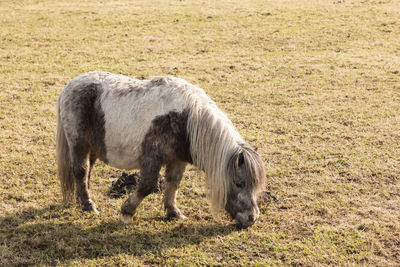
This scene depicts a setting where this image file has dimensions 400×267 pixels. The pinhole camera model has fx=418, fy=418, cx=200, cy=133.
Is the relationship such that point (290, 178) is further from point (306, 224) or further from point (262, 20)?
point (262, 20)

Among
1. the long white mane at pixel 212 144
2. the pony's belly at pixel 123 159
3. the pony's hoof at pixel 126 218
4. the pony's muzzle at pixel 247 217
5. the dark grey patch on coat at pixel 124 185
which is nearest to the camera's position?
the long white mane at pixel 212 144

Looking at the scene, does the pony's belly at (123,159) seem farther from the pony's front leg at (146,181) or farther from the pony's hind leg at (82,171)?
the pony's hind leg at (82,171)

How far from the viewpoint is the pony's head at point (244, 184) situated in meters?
5.09

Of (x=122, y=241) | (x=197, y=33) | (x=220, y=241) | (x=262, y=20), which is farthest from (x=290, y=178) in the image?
(x=262, y=20)

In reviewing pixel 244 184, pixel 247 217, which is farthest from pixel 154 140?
pixel 247 217

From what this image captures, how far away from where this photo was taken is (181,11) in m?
20.2

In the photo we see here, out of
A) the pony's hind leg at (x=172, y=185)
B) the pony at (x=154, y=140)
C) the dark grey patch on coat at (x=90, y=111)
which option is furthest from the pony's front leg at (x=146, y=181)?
the dark grey patch on coat at (x=90, y=111)

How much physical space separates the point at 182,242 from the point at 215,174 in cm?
105

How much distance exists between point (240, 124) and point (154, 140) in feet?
14.3

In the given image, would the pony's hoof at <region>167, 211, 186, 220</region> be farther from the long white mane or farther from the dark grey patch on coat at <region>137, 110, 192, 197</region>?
the long white mane

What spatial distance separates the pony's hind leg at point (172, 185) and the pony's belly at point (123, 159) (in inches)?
19.0

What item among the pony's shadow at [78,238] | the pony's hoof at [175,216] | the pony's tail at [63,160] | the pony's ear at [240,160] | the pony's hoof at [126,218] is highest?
the pony's ear at [240,160]

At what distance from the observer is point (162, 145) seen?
5398 millimetres

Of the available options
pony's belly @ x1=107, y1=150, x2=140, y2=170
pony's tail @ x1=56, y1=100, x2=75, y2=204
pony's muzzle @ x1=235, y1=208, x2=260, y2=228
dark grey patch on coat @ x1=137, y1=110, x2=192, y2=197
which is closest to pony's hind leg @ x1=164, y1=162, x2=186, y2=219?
dark grey patch on coat @ x1=137, y1=110, x2=192, y2=197
